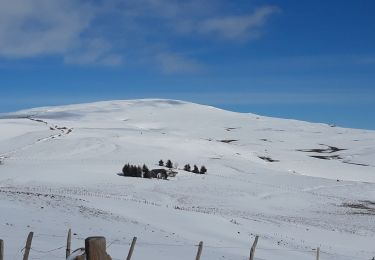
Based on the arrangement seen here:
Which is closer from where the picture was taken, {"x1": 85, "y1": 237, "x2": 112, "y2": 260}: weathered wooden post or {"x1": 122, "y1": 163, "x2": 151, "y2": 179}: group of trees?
{"x1": 85, "y1": 237, "x2": 112, "y2": 260}: weathered wooden post

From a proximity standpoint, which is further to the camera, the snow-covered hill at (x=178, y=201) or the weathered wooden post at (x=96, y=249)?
the snow-covered hill at (x=178, y=201)

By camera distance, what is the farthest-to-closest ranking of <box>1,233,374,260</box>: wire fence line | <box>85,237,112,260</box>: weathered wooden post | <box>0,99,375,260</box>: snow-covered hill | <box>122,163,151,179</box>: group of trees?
1. <box>122,163,151,179</box>: group of trees
2. <box>0,99,375,260</box>: snow-covered hill
3. <box>1,233,374,260</box>: wire fence line
4. <box>85,237,112,260</box>: weathered wooden post

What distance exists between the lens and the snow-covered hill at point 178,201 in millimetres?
23219

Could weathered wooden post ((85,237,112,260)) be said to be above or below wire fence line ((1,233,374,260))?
above

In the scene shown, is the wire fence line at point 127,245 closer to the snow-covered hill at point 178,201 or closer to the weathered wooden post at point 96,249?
the snow-covered hill at point 178,201

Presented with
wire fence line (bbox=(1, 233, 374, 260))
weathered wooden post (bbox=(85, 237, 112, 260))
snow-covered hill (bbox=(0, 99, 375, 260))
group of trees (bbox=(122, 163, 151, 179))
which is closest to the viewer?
weathered wooden post (bbox=(85, 237, 112, 260))

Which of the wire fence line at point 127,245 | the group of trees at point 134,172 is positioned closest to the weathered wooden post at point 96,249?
the wire fence line at point 127,245

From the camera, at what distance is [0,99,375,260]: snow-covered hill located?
23.2 meters

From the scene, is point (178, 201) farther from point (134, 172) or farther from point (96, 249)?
point (96, 249)

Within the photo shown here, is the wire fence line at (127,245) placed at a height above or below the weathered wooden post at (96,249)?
below

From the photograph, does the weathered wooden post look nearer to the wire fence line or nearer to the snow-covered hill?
the wire fence line

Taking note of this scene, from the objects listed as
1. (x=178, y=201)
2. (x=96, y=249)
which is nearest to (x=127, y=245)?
(x=96, y=249)

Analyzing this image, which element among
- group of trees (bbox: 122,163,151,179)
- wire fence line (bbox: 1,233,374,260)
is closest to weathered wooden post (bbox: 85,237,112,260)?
wire fence line (bbox: 1,233,374,260)

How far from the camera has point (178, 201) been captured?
43125 mm
